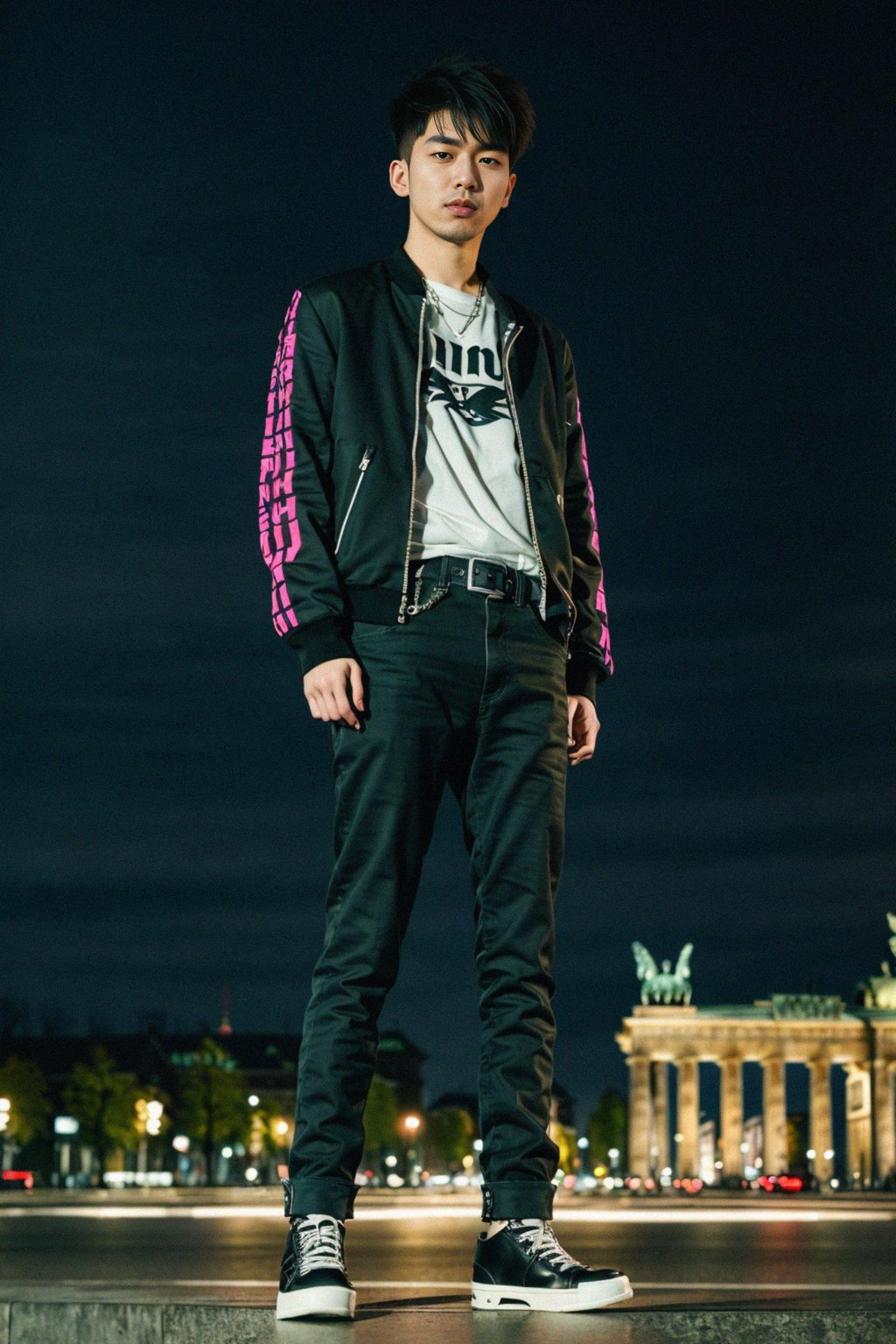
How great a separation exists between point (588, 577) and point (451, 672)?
0.82 metres

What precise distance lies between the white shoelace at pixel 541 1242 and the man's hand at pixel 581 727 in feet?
4.57

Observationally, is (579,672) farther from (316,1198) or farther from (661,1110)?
(661,1110)

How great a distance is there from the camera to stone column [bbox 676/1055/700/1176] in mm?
104062

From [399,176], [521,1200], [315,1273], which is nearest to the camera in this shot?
[315,1273]

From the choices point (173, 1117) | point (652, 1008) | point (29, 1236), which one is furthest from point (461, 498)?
point (173, 1117)

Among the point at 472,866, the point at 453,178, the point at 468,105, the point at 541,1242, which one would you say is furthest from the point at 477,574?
the point at 541,1242

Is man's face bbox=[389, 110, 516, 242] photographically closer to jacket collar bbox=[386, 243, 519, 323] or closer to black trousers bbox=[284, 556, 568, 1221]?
jacket collar bbox=[386, 243, 519, 323]

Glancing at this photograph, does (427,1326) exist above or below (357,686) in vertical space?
below

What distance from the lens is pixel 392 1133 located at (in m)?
126

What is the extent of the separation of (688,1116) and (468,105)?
105 m

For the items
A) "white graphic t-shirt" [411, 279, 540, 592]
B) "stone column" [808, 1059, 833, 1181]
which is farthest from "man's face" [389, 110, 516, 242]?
"stone column" [808, 1059, 833, 1181]

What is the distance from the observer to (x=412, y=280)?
570cm

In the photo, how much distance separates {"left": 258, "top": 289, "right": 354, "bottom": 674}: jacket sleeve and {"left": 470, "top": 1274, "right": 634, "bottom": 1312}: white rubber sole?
175 cm

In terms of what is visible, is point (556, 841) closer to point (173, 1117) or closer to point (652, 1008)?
point (652, 1008)
